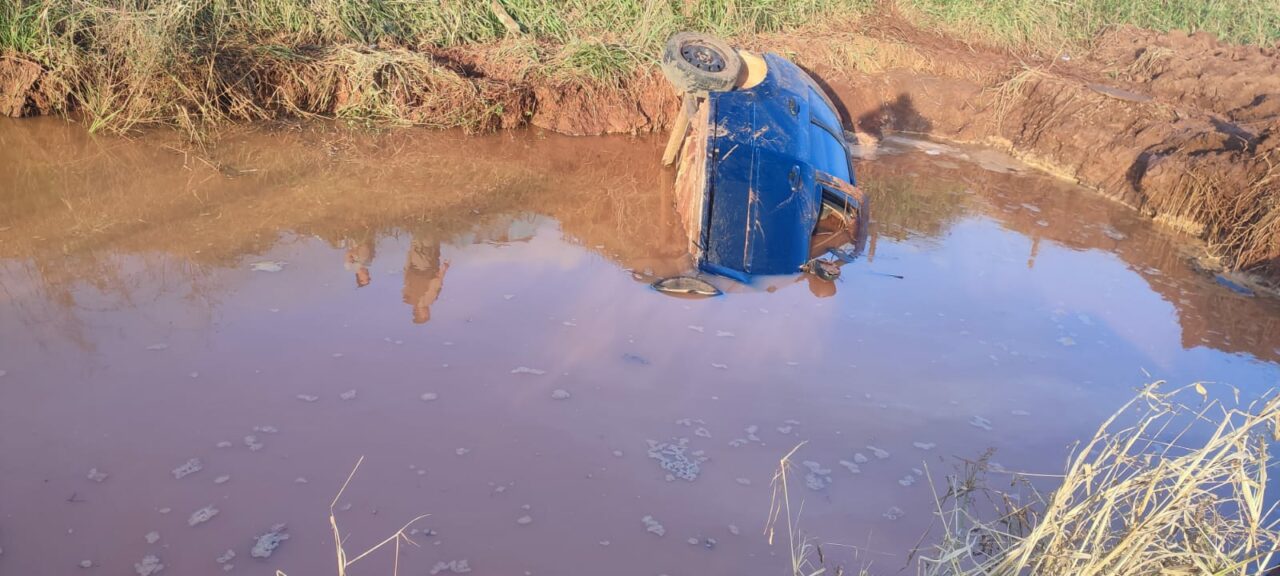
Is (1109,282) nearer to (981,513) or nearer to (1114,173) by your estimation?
(1114,173)

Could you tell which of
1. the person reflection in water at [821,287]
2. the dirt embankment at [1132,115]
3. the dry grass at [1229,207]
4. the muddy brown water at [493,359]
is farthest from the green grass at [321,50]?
the dry grass at [1229,207]

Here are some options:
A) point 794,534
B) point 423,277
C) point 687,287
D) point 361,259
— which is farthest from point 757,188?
point 794,534

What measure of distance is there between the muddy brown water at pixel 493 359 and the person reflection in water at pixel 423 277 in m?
0.02

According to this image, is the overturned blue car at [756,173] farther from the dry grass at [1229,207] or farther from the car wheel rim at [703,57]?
the dry grass at [1229,207]

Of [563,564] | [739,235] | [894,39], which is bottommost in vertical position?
[563,564]

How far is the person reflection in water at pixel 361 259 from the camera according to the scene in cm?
554

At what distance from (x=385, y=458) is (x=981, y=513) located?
2563 millimetres

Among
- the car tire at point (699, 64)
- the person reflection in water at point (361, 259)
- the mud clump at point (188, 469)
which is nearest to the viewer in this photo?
the mud clump at point (188, 469)

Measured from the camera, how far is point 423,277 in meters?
5.66

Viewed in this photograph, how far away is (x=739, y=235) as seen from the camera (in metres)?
5.97

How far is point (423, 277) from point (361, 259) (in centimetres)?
50

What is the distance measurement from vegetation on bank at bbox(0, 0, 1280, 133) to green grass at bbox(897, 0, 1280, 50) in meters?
1.30

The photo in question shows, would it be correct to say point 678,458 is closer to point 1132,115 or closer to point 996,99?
point 1132,115

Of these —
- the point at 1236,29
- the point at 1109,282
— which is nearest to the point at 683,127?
the point at 1109,282
